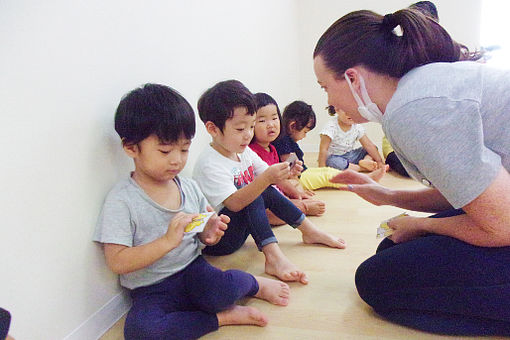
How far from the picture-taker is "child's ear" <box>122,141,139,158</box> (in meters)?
0.93

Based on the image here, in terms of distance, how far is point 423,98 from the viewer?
2.23 ft

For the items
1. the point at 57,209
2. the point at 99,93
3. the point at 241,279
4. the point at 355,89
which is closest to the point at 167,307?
the point at 241,279

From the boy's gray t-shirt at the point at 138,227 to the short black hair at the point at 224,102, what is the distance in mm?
334

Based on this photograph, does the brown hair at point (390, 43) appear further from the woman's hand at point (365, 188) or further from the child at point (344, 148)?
the child at point (344, 148)

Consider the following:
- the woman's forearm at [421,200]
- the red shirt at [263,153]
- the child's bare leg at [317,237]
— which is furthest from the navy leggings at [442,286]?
the red shirt at [263,153]

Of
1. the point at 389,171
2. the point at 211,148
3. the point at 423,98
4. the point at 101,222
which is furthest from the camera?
the point at 389,171

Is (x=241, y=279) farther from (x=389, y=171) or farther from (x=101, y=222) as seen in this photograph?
(x=389, y=171)

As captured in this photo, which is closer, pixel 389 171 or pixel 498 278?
pixel 498 278

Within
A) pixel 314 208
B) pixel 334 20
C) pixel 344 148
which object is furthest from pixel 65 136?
pixel 334 20

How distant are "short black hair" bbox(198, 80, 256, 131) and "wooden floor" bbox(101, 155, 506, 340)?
506 millimetres

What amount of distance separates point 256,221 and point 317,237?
27cm

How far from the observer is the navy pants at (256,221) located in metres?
1.23

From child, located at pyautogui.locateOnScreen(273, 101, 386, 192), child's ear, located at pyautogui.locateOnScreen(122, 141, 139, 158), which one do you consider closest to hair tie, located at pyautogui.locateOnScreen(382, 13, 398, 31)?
child's ear, located at pyautogui.locateOnScreen(122, 141, 139, 158)

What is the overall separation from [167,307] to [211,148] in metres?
0.57
